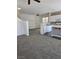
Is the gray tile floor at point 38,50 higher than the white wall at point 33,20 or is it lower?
lower

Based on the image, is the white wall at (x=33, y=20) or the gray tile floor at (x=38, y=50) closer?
the gray tile floor at (x=38, y=50)

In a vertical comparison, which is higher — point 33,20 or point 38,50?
point 33,20

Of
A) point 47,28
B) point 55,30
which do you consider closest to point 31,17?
point 47,28

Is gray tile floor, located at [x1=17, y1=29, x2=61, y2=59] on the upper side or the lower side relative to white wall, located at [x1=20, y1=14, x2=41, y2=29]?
lower

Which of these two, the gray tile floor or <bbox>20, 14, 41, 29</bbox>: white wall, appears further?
<bbox>20, 14, 41, 29</bbox>: white wall

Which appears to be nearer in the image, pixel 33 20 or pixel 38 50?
pixel 38 50

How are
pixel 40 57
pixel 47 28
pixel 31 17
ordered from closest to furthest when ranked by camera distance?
pixel 40 57 < pixel 47 28 < pixel 31 17
